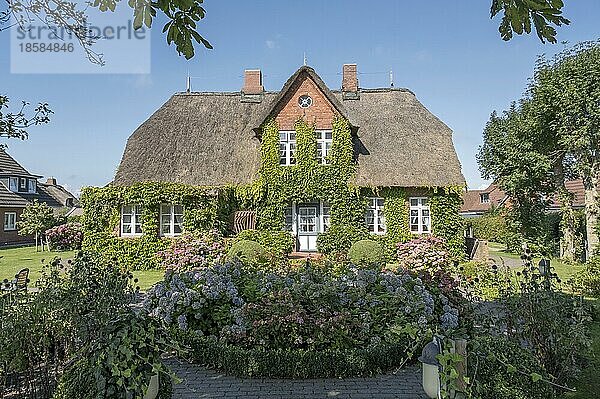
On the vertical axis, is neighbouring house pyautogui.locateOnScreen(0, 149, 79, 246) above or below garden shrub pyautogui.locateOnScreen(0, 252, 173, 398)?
above

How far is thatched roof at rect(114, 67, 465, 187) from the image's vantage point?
22422 mm

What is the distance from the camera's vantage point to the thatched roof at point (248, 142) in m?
22.4

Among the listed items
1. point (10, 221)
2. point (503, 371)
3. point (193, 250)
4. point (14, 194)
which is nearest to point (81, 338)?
point (503, 371)

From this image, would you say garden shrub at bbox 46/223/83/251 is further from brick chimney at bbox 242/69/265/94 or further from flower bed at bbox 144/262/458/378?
flower bed at bbox 144/262/458/378

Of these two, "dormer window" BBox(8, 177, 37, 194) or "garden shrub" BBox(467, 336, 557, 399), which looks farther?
"dormer window" BBox(8, 177, 37, 194)

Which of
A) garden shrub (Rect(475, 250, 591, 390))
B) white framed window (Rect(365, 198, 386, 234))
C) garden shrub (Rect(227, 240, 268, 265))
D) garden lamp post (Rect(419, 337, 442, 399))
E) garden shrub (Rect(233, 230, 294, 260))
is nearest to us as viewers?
garden lamp post (Rect(419, 337, 442, 399))

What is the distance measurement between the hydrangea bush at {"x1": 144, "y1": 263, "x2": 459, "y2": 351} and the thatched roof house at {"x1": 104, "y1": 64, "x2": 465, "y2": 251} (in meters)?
12.9

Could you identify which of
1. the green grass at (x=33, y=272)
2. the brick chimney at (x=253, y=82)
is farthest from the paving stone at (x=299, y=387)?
the brick chimney at (x=253, y=82)

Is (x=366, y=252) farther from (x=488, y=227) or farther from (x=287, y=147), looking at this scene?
(x=488, y=227)

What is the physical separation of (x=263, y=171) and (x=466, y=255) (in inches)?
405

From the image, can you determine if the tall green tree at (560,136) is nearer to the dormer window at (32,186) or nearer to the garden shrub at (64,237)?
the garden shrub at (64,237)

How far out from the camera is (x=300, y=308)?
7.07 metres

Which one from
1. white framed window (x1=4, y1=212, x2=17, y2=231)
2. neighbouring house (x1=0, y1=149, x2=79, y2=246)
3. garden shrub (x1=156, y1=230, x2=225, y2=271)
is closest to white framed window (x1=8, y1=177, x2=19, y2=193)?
neighbouring house (x1=0, y1=149, x2=79, y2=246)

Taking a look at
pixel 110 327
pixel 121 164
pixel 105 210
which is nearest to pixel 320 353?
pixel 110 327
